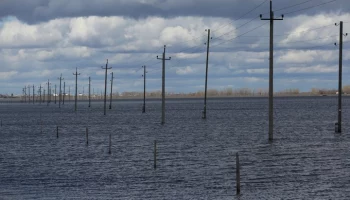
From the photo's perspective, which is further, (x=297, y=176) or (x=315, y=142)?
(x=315, y=142)

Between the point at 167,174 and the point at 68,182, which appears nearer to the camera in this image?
the point at 68,182

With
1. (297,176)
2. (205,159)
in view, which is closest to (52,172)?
(205,159)

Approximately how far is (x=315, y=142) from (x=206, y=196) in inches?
1252

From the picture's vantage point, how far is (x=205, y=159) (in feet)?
149

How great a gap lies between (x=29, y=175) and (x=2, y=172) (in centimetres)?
241

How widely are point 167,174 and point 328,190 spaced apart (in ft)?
31.1

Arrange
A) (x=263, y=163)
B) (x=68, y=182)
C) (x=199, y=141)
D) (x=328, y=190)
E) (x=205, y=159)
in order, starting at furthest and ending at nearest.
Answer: (x=199, y=141), (x=205, y=159), (x=263, y=163), (x=68, y=182), (x=328, y=190)

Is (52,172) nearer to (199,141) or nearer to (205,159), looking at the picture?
(205,159)

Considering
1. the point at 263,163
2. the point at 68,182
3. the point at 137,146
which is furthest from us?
the point at 137,146

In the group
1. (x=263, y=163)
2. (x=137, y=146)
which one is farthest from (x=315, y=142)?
(x=263, y=163)

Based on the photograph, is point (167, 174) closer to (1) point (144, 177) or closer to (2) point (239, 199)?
(1) point (144, 177)

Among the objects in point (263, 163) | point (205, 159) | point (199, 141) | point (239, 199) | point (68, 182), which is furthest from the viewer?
point (199, 141)

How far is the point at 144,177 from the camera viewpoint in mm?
36312

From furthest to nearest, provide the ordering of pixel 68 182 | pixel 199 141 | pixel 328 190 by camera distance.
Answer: pixel 199 141 < pixel 68 182 < pixel 328 190
